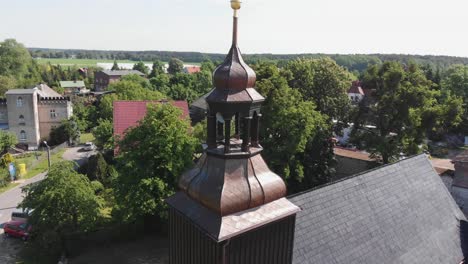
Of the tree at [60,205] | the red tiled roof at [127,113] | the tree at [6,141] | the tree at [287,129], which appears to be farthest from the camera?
the tree at [6,141]

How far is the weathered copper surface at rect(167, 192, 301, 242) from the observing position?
20.3 feet

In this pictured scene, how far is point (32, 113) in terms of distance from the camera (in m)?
40.1

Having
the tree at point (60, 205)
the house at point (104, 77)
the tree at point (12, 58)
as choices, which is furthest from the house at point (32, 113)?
the house at point (104, 77)

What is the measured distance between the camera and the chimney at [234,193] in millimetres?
6391

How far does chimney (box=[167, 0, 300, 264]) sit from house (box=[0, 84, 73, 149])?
3945 centimetres

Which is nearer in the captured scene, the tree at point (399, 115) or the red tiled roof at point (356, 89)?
the tree at point (399, 115)

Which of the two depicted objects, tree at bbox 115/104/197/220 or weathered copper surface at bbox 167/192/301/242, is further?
tree at bbox 115/104/197/220

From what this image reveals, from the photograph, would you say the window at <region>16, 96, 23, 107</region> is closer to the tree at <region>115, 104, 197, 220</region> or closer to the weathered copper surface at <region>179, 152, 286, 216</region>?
the tree at <region>115, 104, 197, 220</region>

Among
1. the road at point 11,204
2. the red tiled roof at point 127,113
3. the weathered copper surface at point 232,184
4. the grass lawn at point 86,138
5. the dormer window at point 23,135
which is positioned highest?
the weathered copper surface at point 232,184

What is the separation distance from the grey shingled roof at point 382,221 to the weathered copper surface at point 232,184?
Answer: 111 inches

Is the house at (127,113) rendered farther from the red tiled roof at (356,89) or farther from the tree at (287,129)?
the red tiled roof at (356,89)

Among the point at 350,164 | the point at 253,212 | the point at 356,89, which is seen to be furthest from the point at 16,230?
the point at 356,89

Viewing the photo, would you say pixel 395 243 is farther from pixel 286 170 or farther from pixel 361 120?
pixel 361 120

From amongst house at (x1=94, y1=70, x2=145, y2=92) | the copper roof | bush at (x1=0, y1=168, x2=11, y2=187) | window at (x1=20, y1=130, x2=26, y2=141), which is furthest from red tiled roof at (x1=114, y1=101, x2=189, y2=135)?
house at (x1=94, y1=70, x2=145, y2=92)
